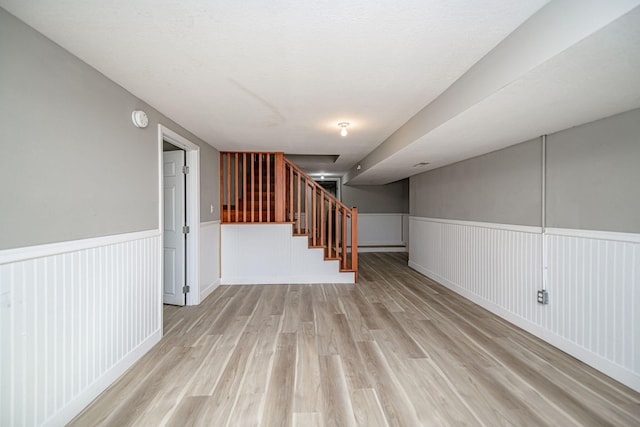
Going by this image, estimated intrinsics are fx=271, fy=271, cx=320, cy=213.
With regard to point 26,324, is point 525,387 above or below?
below

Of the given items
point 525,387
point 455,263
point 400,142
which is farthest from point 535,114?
point 455,263

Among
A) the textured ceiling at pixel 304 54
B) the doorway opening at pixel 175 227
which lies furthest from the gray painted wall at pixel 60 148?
the doorway opening at pixel 175 227

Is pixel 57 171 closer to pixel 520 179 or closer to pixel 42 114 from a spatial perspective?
pixel 42 114

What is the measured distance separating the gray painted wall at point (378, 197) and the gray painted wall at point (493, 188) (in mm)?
3512

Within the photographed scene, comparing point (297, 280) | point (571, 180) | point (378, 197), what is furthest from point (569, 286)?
point (378, 197)

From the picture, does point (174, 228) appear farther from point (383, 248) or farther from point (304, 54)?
point (383, 248)

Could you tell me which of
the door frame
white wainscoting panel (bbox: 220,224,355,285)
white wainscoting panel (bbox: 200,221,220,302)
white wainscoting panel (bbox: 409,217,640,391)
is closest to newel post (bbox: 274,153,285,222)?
white wainscoting panel (bbox: 220,224,355,285)

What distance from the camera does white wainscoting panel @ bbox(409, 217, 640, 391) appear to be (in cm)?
199

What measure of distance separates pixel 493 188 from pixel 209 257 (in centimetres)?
406

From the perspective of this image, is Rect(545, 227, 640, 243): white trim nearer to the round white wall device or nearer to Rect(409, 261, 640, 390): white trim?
Rect(409, 261, 640, 390): white trim

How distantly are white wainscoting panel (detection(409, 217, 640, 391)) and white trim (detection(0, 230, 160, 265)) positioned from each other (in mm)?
3788

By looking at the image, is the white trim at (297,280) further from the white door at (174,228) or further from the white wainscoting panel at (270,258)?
the white door at (174,228)

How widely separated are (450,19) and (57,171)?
2.38m

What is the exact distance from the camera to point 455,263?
423 centimetres
